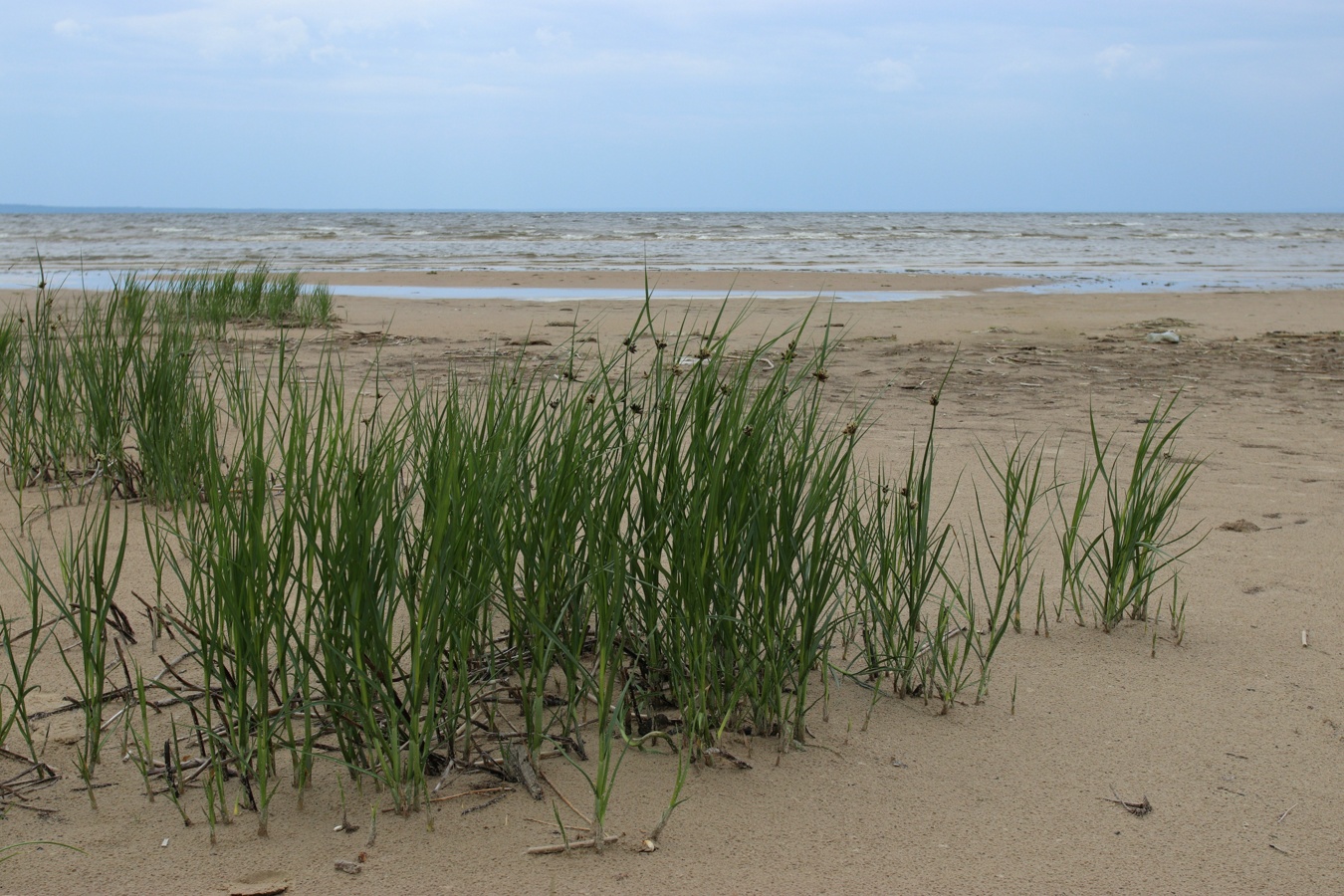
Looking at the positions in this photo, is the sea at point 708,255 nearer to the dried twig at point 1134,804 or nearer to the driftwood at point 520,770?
the driftwood at point 520,770

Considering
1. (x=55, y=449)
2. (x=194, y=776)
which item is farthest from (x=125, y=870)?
(x=55, y=449)

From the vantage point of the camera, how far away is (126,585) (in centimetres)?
264

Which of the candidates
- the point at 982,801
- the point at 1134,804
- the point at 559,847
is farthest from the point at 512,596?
the point at 1134,804

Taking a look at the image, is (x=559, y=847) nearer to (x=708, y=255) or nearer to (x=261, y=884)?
(x=261, y=884)

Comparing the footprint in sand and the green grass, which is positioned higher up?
the green grass

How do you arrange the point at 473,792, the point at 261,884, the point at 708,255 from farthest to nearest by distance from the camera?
the point at 708,255
the point at 473,792
the point at 261,884

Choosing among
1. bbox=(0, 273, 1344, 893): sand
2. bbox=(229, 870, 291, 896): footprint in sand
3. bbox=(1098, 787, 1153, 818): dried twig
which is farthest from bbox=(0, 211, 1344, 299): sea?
bbox=(1098, 787, 1153, 818): dried twig

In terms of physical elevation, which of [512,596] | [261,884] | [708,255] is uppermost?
[708,255]

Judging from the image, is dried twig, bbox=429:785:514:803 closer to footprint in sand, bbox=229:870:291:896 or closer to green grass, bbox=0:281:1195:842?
green grass, bbox=0:281:1195:842

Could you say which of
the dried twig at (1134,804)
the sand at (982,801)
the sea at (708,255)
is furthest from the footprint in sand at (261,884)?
the sea at (708,255)

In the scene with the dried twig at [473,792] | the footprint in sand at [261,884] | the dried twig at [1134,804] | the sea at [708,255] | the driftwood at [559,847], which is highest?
the sea at [708,255]

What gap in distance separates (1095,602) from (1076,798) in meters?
0.89

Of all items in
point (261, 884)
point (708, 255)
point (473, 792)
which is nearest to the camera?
point (261, 884)

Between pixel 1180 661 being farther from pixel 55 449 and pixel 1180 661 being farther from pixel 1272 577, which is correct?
pixel 55 449
